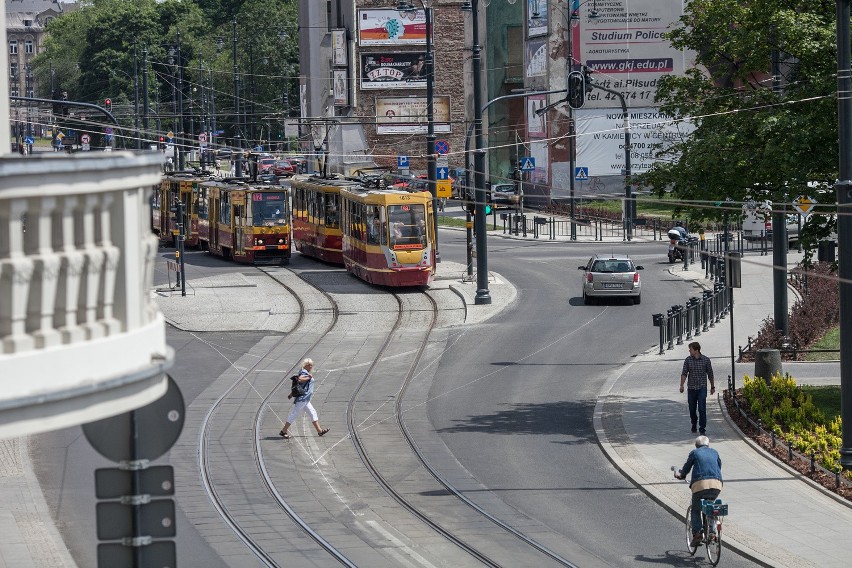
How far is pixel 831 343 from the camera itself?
3086 cm

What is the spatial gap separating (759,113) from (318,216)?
2670 cm

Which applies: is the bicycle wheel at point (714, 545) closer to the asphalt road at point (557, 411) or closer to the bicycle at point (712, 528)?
the bicycle at point (712, 528)

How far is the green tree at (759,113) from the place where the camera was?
2217cm

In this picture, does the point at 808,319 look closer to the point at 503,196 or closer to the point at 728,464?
the point at 728,464

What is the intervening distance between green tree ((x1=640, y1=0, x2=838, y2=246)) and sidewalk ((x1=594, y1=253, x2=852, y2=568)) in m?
3.65

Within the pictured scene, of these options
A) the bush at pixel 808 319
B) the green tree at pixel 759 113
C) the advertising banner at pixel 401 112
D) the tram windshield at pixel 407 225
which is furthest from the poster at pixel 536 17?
the green tree at pixel 759 113

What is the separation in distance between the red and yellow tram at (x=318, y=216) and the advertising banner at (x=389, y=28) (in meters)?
35.9

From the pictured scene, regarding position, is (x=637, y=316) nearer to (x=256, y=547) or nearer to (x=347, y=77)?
(x=256, y=547)

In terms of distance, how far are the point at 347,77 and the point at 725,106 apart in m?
66.9

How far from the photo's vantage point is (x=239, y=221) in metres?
47.4

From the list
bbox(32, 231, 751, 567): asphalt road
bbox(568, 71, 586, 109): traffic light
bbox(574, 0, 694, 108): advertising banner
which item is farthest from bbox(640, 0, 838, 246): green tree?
bbox(574, 0, 694, 108): advertising banner

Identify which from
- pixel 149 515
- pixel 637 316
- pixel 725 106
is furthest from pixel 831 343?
pixel 149 515

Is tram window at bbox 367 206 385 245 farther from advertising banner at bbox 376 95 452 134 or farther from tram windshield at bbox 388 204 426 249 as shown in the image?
advertising banner at bbox 376 95 452 134

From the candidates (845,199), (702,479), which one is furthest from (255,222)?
(702,479)
